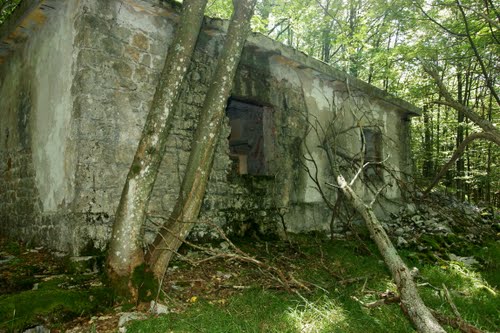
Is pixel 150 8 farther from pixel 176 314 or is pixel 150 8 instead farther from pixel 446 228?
pixel 446 228

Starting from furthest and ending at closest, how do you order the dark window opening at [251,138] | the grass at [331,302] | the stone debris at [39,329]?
the dark window opening at [251,138] < the grass at [331,302] < the stone debris at [39,329]

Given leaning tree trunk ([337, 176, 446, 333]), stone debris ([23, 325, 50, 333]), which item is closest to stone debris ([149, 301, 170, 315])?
stone debris ([23, 325, 50, 333])

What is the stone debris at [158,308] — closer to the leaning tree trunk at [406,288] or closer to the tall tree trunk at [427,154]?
the leaning tree trunk at [406,288]

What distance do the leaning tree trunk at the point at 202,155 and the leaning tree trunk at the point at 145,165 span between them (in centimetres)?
21

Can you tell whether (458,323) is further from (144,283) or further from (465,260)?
(465,260)

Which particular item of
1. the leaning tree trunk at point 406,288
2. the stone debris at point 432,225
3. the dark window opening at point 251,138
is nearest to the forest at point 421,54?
the stone debris at point 432,225

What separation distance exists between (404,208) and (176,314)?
7045 millimetres

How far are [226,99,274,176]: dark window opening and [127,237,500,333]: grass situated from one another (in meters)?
1.82

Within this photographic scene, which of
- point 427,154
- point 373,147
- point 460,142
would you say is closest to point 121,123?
point 373,147

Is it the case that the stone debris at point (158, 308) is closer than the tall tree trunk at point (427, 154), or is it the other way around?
the stone debris at point (158, 308)

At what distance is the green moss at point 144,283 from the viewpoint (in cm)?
293

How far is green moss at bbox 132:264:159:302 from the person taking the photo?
9.61 feet

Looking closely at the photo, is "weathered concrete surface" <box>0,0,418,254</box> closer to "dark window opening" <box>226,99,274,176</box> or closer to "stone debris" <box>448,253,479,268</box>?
"dark window opening" <box>226,99,274,176</box>

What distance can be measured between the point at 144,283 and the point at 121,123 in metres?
1.94
